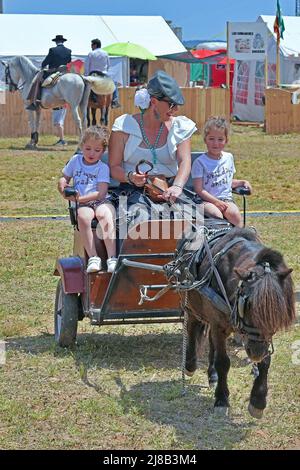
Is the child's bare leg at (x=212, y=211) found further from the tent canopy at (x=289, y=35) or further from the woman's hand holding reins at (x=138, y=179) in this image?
the tent canopy at (x=289, y=35)

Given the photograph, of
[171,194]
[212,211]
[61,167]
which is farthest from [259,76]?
[171,194]

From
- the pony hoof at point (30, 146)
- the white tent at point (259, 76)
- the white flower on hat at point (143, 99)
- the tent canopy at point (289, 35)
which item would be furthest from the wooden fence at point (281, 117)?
the white flower on hat at point (143, 99)

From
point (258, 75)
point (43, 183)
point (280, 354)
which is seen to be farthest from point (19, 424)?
point (258, 75)

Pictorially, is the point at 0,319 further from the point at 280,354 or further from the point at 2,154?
the point at 2,154

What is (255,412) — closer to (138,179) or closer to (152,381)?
(152,381)

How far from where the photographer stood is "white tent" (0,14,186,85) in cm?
2653

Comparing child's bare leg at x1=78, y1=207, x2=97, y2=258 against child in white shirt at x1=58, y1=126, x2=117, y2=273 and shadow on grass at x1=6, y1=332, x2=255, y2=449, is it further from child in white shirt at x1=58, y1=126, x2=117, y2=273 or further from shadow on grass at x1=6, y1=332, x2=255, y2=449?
shadow on grass at x1=6, y1=332, x2=255, y2=449

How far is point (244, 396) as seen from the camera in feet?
16.6

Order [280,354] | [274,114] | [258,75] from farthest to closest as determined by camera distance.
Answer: [258,75]
[274,114]
[280,354]

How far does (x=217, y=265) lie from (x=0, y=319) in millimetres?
2475

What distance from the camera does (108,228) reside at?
5.66m

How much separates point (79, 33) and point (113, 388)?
2338cm

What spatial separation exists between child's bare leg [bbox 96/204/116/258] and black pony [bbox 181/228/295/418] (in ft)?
2.30

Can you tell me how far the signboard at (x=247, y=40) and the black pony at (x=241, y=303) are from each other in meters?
19.7
